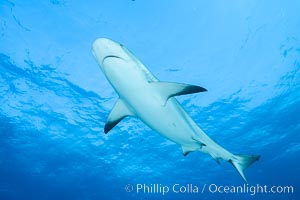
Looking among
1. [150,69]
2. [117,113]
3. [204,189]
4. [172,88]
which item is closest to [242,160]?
[172,88]

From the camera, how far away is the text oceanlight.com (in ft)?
124

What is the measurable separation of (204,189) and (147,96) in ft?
130

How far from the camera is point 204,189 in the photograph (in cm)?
4059

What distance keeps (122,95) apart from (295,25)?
11.3 metres

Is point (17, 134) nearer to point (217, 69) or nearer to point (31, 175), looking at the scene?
point (31, 175)

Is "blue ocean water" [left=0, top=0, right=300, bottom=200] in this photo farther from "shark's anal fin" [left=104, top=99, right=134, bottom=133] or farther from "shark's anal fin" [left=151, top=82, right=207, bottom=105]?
"shark's anal fin" [left=151, top=82, right=207, bottom=105]

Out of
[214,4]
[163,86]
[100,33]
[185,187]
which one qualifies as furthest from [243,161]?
[185,187]

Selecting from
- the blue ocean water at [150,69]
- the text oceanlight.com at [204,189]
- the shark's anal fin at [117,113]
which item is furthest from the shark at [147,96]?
the text oceanlight.com at [204,189]

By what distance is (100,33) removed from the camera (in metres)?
11.9

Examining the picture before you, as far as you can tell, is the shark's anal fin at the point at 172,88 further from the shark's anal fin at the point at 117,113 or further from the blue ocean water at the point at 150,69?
the blue ocean water at the point at 150,69

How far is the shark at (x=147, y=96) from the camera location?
4113 millimetres

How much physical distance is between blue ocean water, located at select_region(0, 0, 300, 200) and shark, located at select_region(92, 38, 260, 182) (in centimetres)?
694

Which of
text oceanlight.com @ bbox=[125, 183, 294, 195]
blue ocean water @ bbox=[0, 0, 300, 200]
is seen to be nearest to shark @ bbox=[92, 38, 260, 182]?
blue ocean water @ bbox=[0, 0, 300, 200]

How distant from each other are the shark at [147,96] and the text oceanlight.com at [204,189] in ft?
106
